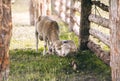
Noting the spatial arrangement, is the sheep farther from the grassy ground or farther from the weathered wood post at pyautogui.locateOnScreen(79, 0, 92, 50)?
the weathered wood post at pyautogui.locateOnScreen(79, 0, 92, 50)

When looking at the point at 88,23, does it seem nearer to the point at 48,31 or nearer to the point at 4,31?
the point at 48,31

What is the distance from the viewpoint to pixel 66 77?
302 inches

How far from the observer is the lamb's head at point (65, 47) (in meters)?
8.69

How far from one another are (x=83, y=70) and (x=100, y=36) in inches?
37.7

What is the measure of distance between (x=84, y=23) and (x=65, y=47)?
4.59 feet

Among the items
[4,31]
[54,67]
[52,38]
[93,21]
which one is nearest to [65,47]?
[54,67]

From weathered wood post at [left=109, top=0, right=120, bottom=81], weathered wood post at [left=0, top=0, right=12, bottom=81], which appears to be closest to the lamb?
weathered wood post at [left=109, top=0, right=120, bottom=81]

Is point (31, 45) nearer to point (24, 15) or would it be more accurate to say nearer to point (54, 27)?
point (54, 27)

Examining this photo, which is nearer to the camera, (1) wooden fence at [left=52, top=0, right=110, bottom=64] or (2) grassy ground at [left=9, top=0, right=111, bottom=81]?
(2) grassy ground at [left=9, top=0, right=111, bottom=81]

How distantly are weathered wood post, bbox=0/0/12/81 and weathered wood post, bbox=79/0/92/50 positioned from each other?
15.1ft

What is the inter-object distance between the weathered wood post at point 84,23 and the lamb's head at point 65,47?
1.07 metres

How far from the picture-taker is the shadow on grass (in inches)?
301

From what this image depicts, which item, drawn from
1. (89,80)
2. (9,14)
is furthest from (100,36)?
(9,14)

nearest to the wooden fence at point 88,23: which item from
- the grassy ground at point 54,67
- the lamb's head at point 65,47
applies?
the grassy ground at point 54,67
